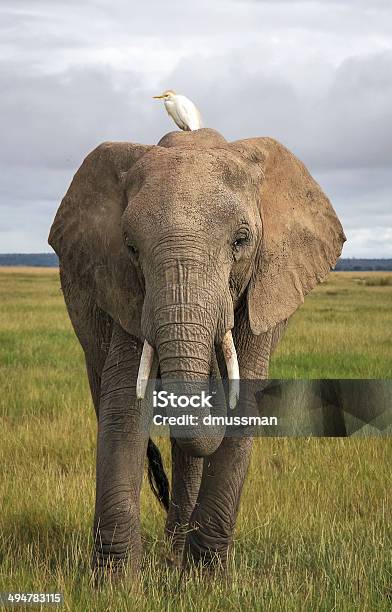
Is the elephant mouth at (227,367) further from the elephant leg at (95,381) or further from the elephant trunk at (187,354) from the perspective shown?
the elephant leg at (95,381)

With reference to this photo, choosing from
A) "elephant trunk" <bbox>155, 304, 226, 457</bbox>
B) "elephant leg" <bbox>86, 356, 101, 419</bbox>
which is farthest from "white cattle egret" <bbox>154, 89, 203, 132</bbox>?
"elephant trunk" <bbox>155, 304, 226, 457</bbox>

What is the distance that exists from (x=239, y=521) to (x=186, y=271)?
7.98ft

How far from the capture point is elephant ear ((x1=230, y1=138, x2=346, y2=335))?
4602 millimetres

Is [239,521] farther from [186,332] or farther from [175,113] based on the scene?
[175,113]

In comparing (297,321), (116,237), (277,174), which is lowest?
(116,237)

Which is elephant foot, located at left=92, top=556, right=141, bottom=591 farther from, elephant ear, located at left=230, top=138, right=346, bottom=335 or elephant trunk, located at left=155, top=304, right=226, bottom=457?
elephant ear, located at left=230, top=138, right=346, bottom=335

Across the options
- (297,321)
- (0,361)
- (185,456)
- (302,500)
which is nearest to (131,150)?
(185,456)

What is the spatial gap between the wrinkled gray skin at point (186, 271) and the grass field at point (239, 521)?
33cm

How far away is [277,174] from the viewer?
485 centimetres

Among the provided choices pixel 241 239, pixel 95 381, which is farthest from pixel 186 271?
pixel 95 381

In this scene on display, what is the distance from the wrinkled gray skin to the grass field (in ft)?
1.09

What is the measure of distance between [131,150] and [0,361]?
865cm

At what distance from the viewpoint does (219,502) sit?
4.85 metres

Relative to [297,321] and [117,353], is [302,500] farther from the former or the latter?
[297,321]
